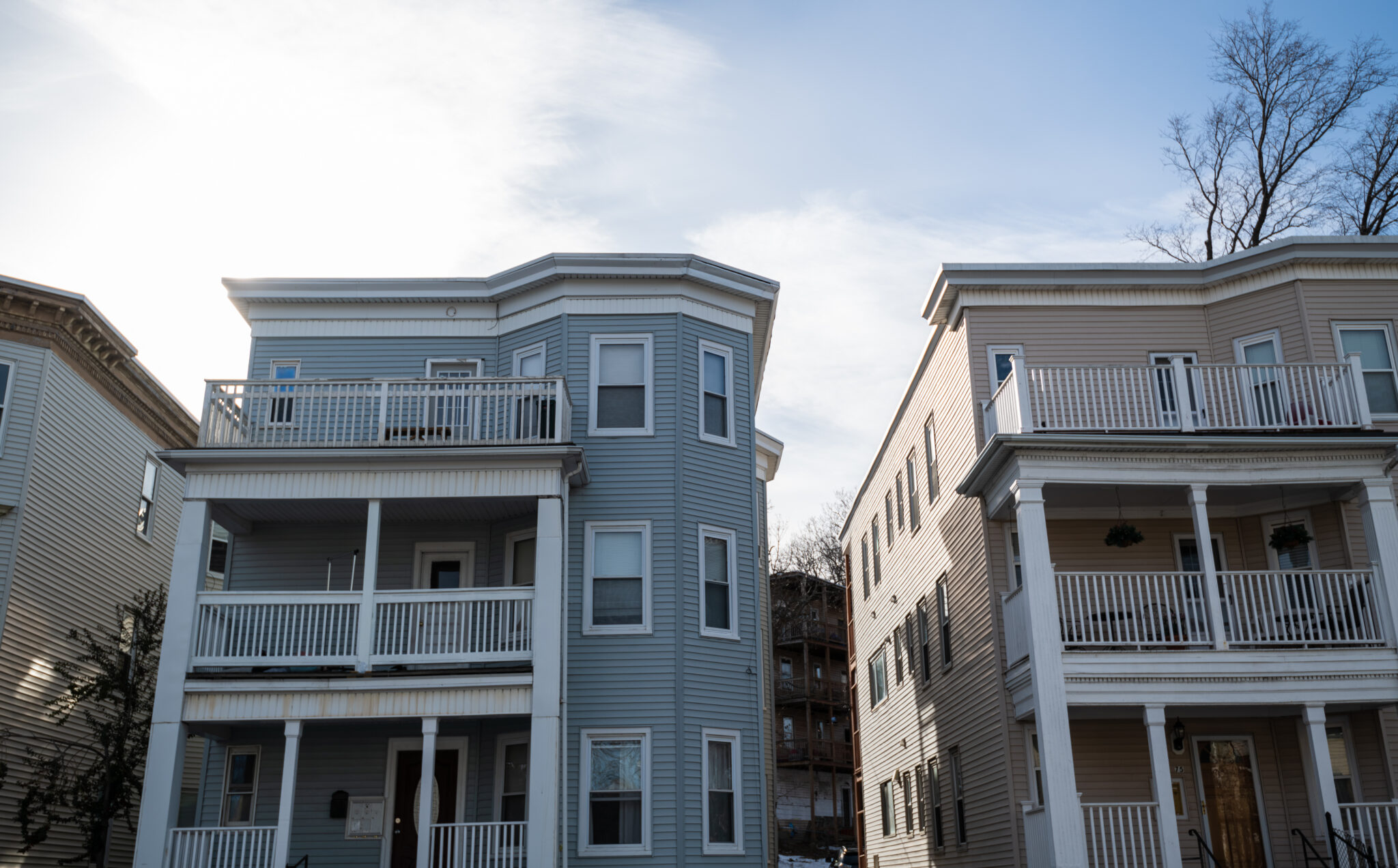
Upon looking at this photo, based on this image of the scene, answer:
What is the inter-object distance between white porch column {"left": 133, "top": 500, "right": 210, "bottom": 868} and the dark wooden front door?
323cm

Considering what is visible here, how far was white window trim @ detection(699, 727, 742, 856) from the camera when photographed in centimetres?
1733

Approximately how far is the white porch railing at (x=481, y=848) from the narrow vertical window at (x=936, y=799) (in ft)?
30.6

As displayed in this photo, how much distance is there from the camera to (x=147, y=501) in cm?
2520

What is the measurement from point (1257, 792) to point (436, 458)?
1339 cm

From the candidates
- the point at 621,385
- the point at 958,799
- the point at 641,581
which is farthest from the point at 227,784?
the point at 958,799

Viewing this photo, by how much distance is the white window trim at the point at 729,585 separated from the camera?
18469 millimetres

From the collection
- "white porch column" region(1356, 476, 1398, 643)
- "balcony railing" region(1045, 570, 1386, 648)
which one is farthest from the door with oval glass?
"white porch column" region(1356, 476, 1398, 643)

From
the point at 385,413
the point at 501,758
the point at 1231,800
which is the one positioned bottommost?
the point at 1231,800

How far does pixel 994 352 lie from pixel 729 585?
610 cm

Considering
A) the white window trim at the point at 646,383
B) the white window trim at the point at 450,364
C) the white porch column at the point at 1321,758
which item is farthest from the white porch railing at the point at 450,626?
the white porch column at the point at 1321,758

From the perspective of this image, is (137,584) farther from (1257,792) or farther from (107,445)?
(1257,792)

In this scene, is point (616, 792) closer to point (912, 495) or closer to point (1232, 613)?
point (1232, 613)

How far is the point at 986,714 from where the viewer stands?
18.8 metres

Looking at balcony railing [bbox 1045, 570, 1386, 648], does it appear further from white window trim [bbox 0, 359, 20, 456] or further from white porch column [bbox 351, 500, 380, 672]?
white window trim [bbox 0, 359, 20, 456]
